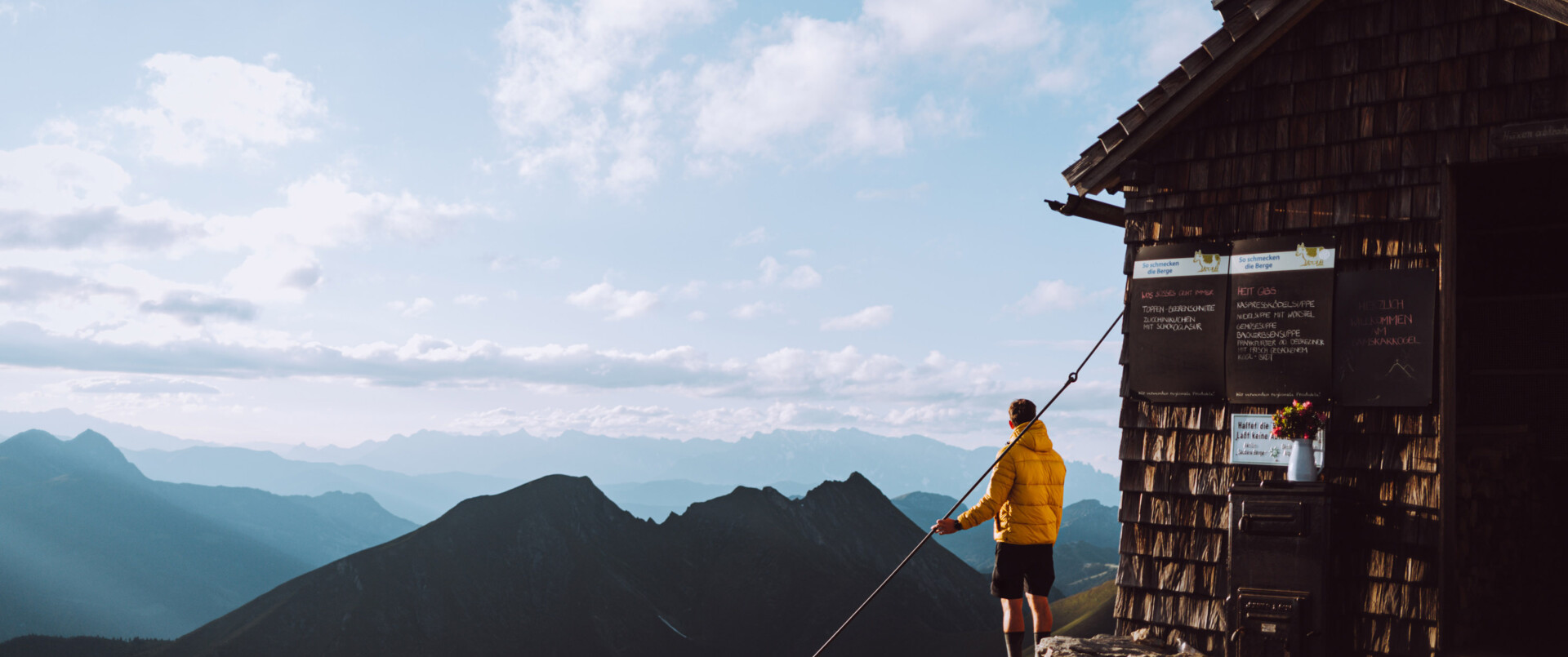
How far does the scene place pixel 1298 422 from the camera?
700 centimetres

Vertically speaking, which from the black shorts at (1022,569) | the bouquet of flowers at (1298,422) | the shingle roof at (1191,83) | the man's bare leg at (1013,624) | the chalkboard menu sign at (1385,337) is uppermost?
the shingle roof at (1191,83)

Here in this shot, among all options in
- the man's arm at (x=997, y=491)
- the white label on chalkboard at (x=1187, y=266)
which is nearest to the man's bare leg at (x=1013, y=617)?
the man's arm at (x=997, y=491)

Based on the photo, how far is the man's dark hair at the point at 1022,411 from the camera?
7355 mm

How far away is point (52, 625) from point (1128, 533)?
214m

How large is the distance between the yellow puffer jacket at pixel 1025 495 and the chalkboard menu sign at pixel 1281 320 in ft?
5.55

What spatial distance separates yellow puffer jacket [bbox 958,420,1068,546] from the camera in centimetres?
711

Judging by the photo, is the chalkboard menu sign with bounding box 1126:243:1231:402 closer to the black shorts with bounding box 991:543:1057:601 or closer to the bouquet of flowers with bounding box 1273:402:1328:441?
the bouquet of flowers with bounding box 1273:402:1328:441

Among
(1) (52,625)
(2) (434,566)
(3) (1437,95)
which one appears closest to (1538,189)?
(3) (1437,95)

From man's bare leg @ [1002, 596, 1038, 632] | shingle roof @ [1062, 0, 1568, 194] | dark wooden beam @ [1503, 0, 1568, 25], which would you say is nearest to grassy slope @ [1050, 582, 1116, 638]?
shingle roof @ [1062, 0, 1568, 194]

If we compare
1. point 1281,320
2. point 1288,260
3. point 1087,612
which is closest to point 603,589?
point 1087,612

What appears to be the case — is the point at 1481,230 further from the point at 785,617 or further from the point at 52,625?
the point at 52,625

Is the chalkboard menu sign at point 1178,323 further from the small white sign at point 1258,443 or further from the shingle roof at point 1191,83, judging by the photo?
the shingle roof at point 1191,83

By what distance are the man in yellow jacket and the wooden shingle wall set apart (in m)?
1.21

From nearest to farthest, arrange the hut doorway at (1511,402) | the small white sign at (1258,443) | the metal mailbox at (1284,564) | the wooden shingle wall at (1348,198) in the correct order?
the metal mailbox at (1284,564) < the wooden shingle wall at (1348,198) < the small white sign at (1258,443) < the hut doorway at (1511,402)
